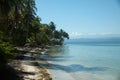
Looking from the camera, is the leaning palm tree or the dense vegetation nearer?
the dense vegetation

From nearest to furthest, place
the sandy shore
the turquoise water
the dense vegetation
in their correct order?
the sandy shore, the dense vegetation, the turquoise water

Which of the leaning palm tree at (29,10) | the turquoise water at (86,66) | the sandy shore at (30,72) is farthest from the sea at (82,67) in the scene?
the leaning palm tree at (29,10)

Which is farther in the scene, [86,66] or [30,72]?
[86,66]

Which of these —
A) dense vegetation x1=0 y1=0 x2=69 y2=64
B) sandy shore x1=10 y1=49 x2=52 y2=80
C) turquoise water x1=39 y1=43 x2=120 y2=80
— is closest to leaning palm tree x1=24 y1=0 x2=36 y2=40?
dense vegetation x1=0 y1=0 x2=69 y2=64

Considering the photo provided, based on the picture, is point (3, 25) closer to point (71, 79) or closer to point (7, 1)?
point (7, 1)

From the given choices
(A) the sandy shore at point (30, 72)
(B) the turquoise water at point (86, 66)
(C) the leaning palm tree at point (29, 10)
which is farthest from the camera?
(C) the leaning palm tree at point (29, 10)

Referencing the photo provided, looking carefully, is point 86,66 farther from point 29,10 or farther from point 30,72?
point 29,10

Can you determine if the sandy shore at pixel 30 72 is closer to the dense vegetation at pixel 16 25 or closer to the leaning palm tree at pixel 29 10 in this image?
the dense vegetation at pixel 16 25

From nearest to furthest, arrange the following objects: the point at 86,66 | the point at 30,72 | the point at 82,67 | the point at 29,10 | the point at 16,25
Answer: the point at 30,72 < the point at 82,67 < the point at 86,66 < the point at 16,25 < the point at 29,10

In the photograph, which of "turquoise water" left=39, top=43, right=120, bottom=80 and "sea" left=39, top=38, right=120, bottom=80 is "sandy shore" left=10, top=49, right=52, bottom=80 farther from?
"turquoise water" left=39, top=43, right=120, bottom=80

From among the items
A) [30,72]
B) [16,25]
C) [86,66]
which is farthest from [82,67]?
[16,25]

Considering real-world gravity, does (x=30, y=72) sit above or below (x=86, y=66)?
above

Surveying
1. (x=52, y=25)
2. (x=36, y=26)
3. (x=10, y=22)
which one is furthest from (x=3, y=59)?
(x=52, y=25)

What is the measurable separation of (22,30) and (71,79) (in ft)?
150
